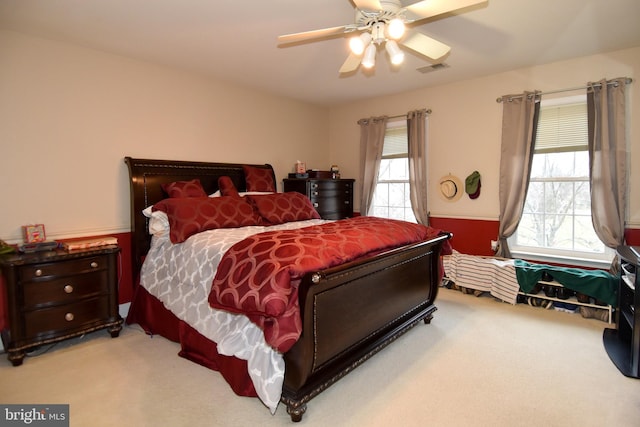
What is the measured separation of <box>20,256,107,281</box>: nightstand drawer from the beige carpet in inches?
24.7

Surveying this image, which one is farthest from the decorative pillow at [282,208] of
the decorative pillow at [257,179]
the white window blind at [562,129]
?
the white window blind at [562,129]

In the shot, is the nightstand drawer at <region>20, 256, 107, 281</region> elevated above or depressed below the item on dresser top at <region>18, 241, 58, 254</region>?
below

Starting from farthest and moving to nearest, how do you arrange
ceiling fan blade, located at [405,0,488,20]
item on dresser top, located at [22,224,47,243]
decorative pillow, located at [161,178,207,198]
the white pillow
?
decorative pillow, located at [161,178,207,198] < the white pillow < item on dresser top, located at [22,224,47,243] < ceiling fan blade, located at [405,0,488,20]

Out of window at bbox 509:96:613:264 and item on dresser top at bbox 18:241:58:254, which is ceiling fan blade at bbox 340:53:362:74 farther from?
item on dresser top at bbox 18:241:58:254

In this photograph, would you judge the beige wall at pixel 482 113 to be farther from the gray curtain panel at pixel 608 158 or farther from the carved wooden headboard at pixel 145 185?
the carved wooden headboard at pixel 145 185

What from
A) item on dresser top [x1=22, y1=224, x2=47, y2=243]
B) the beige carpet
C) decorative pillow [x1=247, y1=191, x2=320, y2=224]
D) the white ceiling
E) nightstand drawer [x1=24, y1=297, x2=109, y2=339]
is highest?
the white ceiling

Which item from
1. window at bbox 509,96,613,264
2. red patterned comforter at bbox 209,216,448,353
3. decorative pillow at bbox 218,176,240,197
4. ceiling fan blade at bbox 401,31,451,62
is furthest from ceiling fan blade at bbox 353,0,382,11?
window at bbox 509,96,613,264

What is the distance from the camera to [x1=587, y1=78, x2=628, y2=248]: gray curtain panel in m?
3.34

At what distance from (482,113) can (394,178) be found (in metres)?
1.44

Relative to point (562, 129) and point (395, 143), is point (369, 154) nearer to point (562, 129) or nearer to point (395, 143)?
point (395, 143)

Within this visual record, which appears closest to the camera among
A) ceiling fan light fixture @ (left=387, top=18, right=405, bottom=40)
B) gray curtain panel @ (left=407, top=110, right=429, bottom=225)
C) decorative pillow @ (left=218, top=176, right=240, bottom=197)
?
ceiling fan light fixture @ (left=387, top=18, right=405, bottom=40)

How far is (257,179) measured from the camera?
430 cm

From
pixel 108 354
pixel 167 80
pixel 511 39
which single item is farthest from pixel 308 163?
pixel 108 354

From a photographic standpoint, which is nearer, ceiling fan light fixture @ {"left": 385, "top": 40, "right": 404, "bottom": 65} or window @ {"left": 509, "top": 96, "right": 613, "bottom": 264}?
ceiling fan light fixture @ {"left": 385, "top": 40, "right": 404, "bottom": 65}
